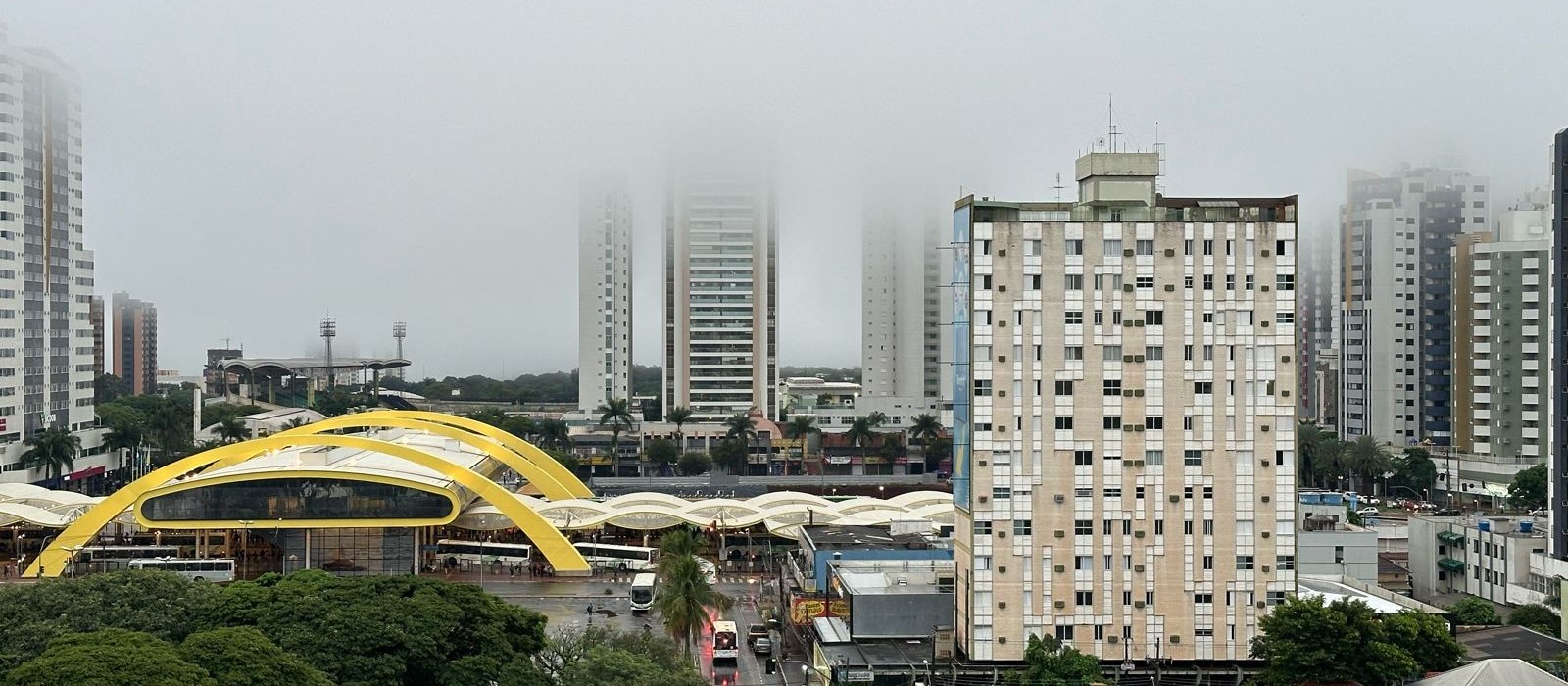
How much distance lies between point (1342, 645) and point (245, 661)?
19534mm

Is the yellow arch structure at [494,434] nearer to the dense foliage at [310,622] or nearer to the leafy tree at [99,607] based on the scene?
the dense foliage at [310,622]

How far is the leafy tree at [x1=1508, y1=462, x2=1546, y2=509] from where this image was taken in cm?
5816

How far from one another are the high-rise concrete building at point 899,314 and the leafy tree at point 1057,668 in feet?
227

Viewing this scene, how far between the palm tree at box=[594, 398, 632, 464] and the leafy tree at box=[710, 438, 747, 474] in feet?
17.9

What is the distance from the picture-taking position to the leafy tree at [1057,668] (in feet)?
93.3

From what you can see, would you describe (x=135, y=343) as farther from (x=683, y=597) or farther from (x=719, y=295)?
(x=683, y=597)

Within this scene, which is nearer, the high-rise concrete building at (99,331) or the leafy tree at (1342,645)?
the leafy tree at (1342,645)

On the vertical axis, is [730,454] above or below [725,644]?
above

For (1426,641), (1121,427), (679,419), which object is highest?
(1121,427)

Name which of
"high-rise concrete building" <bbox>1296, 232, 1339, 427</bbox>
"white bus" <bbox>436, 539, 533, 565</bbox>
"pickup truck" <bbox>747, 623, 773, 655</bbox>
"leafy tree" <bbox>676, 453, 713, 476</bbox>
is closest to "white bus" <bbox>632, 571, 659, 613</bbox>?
"pickup truck" <bbox>747, 623, 773, 655</bbox>

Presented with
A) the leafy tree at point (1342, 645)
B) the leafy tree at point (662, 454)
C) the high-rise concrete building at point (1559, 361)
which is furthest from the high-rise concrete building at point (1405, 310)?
the leafy tree at point (1342, 645)

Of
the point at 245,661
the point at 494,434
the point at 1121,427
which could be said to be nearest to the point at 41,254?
the point at 494,434

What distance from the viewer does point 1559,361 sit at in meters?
37.9

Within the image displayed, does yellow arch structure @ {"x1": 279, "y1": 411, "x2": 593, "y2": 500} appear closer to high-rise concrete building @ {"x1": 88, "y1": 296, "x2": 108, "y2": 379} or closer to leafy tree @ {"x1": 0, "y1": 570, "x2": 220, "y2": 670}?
leafy tree @ {"x1": 0, "y1": 570, "x2": 220, "y2": 670}
